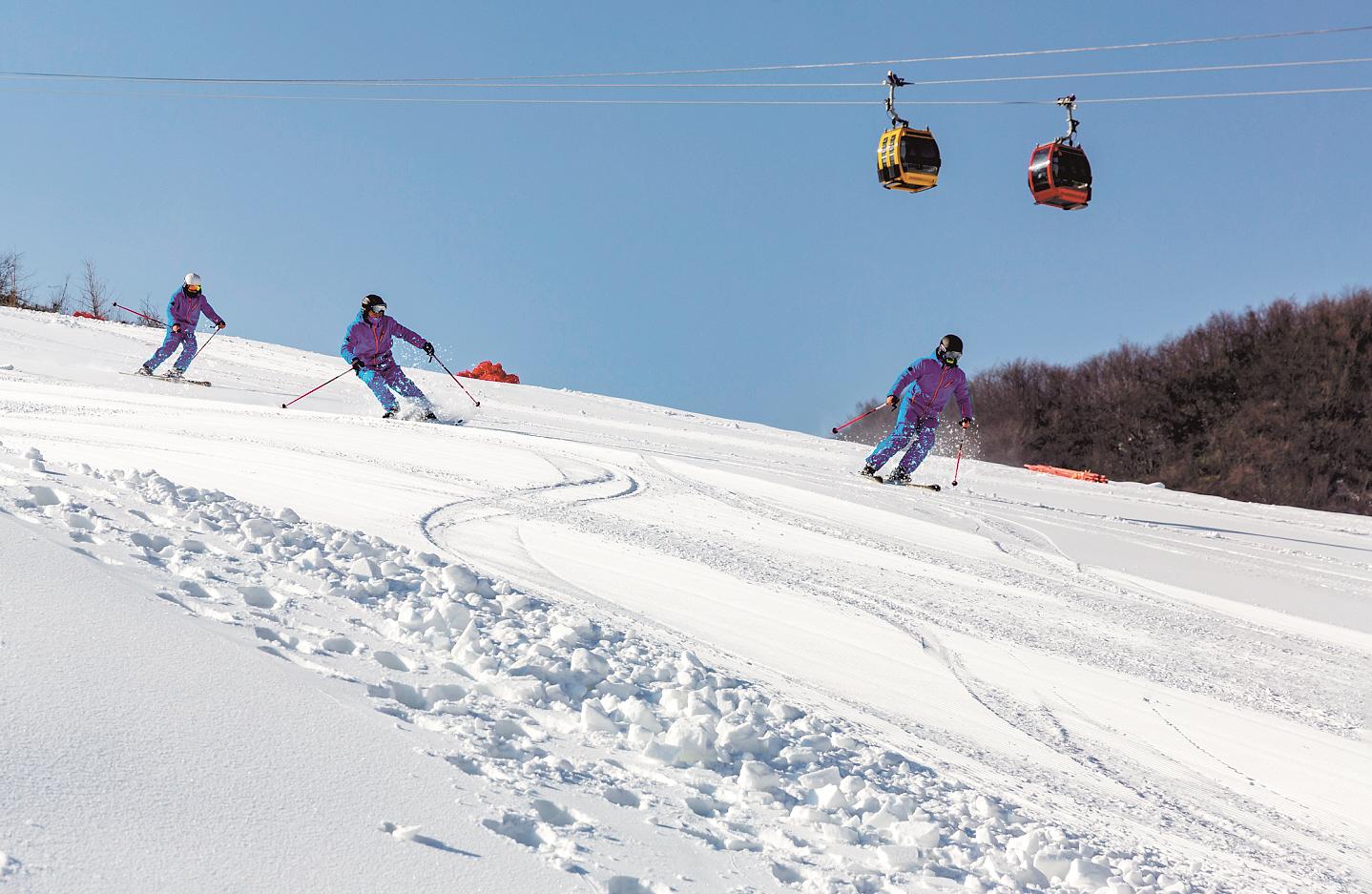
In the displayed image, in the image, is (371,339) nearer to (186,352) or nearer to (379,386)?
(379,386)

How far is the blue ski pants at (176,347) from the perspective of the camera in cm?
1841

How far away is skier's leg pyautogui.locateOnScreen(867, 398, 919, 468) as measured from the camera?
13.5m

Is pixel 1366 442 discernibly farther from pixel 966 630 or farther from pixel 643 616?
pixel 643 616

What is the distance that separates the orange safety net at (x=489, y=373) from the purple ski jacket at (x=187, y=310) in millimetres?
9723

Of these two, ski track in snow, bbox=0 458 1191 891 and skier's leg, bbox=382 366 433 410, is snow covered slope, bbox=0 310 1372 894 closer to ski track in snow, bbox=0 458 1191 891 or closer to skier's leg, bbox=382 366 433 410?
Result: ski track in snow, bbox=0 458 1191 891

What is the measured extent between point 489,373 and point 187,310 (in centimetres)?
1113

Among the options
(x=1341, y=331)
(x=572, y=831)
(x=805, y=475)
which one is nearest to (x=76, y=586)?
(x=572, y=831)

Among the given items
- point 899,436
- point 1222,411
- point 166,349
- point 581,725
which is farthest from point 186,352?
point 1222,411

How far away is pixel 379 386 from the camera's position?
1561 cm

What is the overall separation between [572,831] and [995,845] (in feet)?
4.63

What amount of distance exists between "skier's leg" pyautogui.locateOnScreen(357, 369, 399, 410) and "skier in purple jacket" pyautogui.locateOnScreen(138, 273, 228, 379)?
4282 mm

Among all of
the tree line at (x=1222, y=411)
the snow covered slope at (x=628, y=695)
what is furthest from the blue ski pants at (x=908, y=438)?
the tree line at (x=1222, y=411)

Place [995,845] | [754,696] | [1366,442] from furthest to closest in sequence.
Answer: [1366,442] → [754,696] → [995,845]

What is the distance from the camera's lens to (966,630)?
694 centimetres
